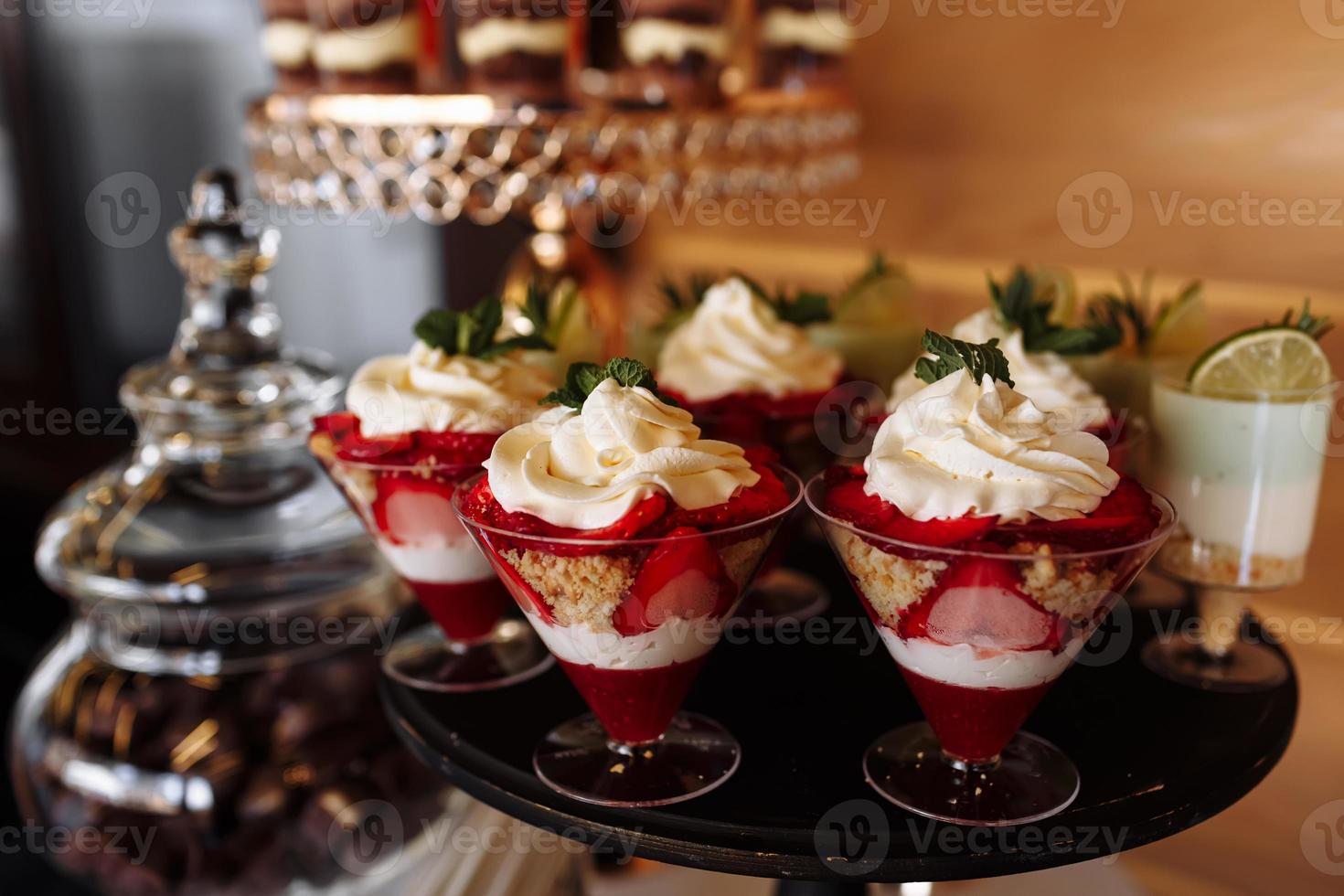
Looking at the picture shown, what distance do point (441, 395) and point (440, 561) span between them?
0.19 meters

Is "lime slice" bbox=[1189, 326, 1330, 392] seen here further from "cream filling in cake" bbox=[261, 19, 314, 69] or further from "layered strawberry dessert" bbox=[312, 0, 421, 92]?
"cream filling in cake" bbox=[261, 19, 314, 69]

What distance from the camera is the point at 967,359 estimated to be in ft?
3.39

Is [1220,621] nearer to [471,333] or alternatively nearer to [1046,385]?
[1046,385]

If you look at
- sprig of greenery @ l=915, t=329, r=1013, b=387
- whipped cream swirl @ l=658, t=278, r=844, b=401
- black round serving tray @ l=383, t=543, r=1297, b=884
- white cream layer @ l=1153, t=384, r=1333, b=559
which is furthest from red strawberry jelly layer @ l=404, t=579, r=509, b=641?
white cream layer @ l=1153, t=384, r=1333, b=559

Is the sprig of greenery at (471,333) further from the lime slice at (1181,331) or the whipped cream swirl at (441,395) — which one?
the lime slice at (1181,331)

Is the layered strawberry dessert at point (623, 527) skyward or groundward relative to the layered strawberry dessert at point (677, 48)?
→ groundward

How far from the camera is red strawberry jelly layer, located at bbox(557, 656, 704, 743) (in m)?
1.07

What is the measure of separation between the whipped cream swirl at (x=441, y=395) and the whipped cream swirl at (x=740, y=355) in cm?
22

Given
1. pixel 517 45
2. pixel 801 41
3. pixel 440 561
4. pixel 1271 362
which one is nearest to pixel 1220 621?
pixel 1271 362

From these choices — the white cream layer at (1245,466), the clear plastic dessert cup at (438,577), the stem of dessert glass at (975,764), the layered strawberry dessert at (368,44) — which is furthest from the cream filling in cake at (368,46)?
the stem of dessert glass at (975,764)

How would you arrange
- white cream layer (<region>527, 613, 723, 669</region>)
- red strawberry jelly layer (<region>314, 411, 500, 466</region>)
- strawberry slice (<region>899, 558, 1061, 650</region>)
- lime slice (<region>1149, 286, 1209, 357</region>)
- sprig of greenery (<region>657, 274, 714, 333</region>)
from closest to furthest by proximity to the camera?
strawberry slice (<region>899, 558, 1061, 650</region>), white cream layer (<region>527, 613, 723, 669</region>), red strawberry jelly layer (<region>314, 411, 500, 466</region>), lime slice (<region>1149, 286, 1209, 357</region>), sprig of greenery (<region>657, 274, 714, 333</region>)

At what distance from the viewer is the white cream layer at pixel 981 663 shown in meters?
0.99

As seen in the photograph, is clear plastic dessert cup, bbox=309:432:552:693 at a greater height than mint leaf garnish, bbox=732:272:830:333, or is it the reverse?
mint leaf garnish, bbox=732:272:830:333

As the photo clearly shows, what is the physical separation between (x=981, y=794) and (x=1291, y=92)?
4.21 feet
